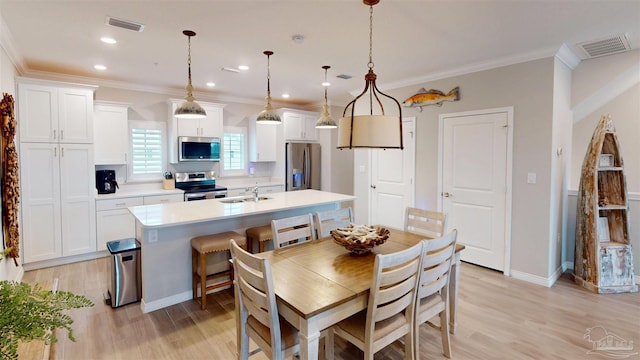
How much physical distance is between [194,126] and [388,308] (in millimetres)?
4597

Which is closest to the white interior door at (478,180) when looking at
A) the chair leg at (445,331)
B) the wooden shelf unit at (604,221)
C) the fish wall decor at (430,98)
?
the fish wall decor at (430,98)

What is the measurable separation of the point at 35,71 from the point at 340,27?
4.10m

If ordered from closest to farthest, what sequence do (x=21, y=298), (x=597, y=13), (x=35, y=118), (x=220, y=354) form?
(x=21, y=298)
(x=220, y=354)
(x=597, y=13)
(x=35, y=118)

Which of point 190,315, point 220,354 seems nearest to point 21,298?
point 220,354

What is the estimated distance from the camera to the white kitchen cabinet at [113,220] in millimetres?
4453

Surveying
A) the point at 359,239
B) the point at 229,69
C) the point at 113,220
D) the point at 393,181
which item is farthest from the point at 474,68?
the point at 113,220

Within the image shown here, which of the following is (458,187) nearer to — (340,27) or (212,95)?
(340,27)

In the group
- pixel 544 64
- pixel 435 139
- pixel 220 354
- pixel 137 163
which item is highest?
pixel 544 64

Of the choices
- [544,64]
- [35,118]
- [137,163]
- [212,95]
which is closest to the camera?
[544,64]

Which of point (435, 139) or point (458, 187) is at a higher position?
point (435, 139)

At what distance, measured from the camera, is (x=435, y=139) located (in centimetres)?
451

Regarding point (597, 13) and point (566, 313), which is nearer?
point (597, 13)

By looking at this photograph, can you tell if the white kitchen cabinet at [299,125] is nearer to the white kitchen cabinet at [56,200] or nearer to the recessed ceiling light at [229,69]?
the recessed ceiling light at [229,69]

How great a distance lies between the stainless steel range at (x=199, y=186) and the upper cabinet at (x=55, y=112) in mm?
1449
